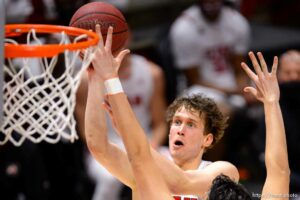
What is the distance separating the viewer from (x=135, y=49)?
7316 millimetres

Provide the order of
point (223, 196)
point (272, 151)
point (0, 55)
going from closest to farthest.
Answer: point (223, 196), point (0, 55), point (272, 151)

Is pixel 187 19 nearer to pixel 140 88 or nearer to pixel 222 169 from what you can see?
pixel 140 88

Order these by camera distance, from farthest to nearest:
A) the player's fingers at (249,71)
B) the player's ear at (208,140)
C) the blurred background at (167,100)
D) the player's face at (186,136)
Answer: the blurred background at (167,100), the player's ear at (208,140), the player's face at (186,136), the player's fingers at (249,71)

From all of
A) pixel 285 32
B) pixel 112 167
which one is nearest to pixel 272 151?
pixel 112 167

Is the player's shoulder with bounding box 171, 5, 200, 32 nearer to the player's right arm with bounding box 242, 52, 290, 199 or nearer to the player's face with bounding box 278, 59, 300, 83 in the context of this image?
the player's face with bounding box 278, 59, 300, 83

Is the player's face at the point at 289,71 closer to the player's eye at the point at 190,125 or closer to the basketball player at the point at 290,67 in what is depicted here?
the basketball player at the point at 290,67

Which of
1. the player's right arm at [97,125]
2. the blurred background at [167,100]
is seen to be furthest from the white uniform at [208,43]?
the player's right arm at [97,125]

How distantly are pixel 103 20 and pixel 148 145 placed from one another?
774 millimetres

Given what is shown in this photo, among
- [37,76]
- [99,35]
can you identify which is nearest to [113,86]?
[99,35]

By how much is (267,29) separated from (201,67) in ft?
3.83

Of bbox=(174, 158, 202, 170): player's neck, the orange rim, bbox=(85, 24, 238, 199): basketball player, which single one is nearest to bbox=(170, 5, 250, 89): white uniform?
bbox=(85, 24, 238, 199): basketball player

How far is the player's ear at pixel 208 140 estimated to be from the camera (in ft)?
14.0

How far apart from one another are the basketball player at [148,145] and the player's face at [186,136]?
0.02 m

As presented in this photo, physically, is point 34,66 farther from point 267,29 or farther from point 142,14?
point 267,29
